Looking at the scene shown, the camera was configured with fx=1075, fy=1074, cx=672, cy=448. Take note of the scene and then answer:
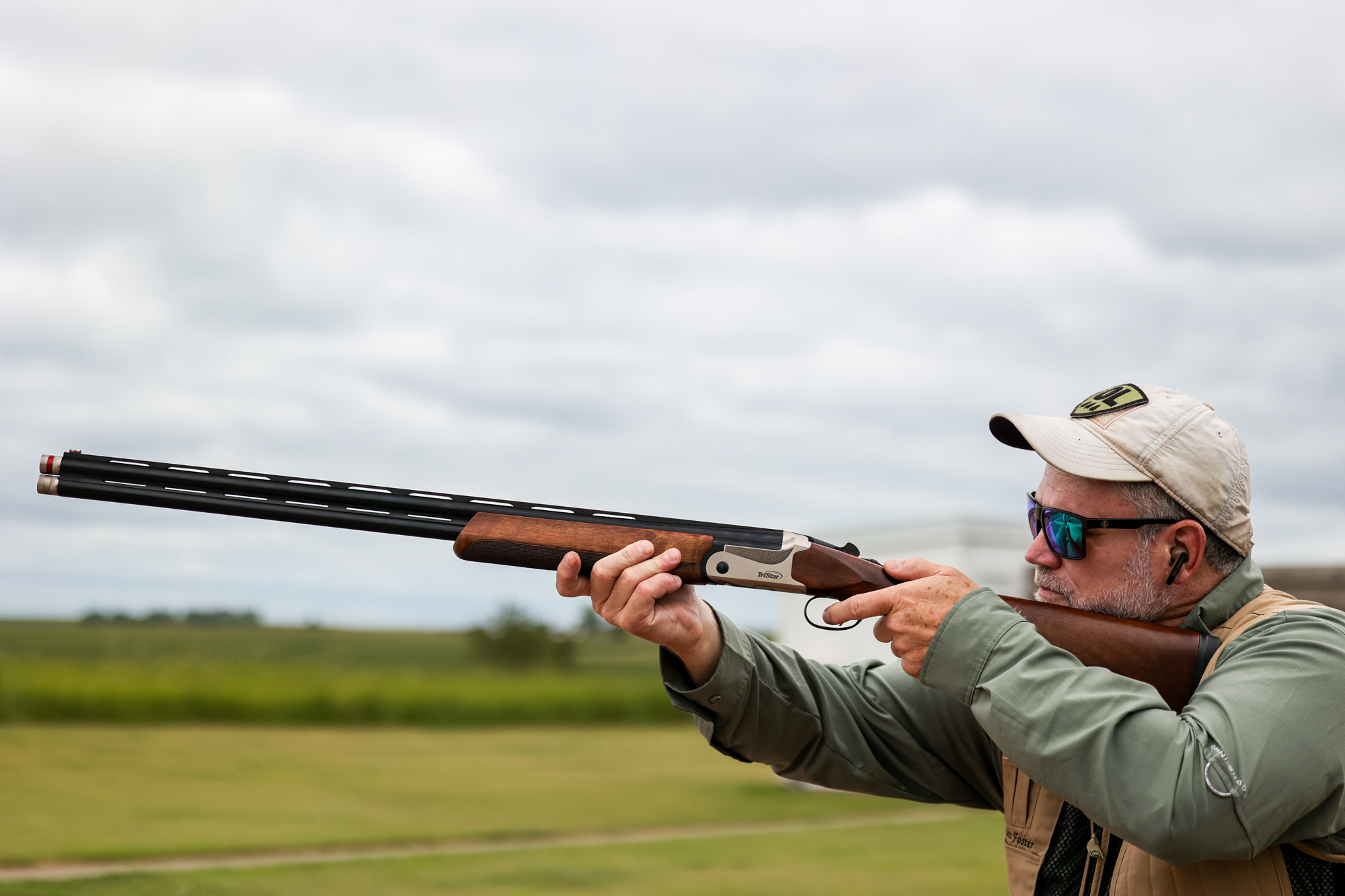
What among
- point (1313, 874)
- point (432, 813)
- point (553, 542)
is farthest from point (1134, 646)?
point (432, 813)

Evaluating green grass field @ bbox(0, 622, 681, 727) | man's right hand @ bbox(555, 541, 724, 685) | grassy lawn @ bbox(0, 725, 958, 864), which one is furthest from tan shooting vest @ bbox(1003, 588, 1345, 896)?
green grass field @ bbox(0, 622, 681, 727)

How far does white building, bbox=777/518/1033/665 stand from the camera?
9703 millimetres

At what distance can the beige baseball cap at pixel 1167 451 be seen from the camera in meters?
2.55

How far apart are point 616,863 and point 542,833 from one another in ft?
4.97

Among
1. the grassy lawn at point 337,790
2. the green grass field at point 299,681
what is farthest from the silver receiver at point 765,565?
the green grass field at point 299,681

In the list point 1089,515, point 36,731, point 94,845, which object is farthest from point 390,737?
point 1089,515

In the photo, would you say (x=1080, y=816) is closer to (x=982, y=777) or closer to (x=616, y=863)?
(x=982, y=777)

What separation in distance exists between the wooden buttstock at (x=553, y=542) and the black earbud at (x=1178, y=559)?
1.16m

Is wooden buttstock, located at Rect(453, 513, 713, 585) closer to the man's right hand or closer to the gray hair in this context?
the man's right hand

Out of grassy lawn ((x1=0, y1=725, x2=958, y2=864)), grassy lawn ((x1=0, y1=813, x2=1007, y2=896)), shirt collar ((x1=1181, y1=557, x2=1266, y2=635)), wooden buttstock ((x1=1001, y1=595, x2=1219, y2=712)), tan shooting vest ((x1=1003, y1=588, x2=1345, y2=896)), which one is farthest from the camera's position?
grassy lawn ((x1=0, y1=725, x2=958, y2=864))

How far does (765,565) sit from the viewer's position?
3.02 meters

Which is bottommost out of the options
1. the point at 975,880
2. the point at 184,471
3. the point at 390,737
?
the point at 390,737

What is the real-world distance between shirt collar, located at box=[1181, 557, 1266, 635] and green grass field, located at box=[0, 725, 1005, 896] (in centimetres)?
624

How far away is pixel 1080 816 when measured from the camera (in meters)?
2.67
